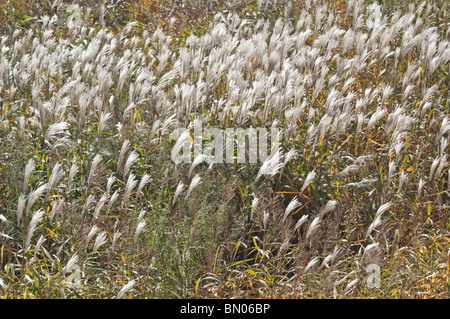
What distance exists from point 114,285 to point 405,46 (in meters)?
3.26

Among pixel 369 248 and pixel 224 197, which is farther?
pixel 224 197

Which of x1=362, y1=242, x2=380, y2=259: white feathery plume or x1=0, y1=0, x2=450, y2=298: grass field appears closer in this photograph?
x1=362, y1=242, x2=380, y2=259: white feathery plume

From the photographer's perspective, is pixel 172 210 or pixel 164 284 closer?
pixel 164 284

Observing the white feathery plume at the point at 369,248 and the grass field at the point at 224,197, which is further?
the grass field at the point at 224,197

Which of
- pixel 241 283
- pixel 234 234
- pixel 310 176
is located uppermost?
pixel 310 176

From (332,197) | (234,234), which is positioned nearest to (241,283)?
(234,234)

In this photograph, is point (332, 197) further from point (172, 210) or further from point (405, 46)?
point (405, 46)

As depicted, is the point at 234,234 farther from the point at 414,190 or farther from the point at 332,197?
the point at 414,190

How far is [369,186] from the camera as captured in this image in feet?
11.4

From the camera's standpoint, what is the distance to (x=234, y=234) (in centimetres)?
298
